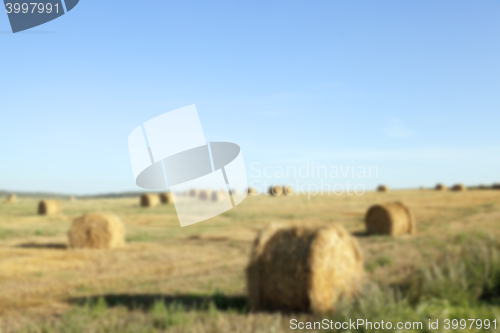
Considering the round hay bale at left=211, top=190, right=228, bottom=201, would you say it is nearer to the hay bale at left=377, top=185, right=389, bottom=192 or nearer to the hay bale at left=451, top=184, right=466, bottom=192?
the hay bale at left=377, top=185, right=389, bottom=192

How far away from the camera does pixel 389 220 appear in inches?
691

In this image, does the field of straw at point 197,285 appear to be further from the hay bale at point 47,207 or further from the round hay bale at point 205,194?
the round hay bale at point 205,194

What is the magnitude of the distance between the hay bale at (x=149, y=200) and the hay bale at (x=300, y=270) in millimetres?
31284

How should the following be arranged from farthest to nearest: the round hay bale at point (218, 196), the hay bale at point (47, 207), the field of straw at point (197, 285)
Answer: the round hay bale at point (218, 196)
the hay bale at point (47, 207)
the field of straw at point (197, 285)

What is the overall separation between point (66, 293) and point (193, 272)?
316 cm

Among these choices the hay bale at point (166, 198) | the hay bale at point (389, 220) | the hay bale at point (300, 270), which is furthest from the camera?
the hay bale at point (166, 198)

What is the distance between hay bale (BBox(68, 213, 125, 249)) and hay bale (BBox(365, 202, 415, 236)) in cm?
1000

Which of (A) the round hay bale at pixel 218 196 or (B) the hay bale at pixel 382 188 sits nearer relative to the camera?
(A) the round hay bale at pixel 218 196

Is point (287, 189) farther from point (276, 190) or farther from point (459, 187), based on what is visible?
point (459, 187)

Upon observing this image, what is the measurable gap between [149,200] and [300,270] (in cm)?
3212

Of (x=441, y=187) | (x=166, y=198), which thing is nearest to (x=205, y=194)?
(x=166, y=198)

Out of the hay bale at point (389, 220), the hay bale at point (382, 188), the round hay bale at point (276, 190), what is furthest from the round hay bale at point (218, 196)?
the hay bale at point (382, 188)

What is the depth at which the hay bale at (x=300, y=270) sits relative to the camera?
746 cm

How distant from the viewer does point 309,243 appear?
764 cm
